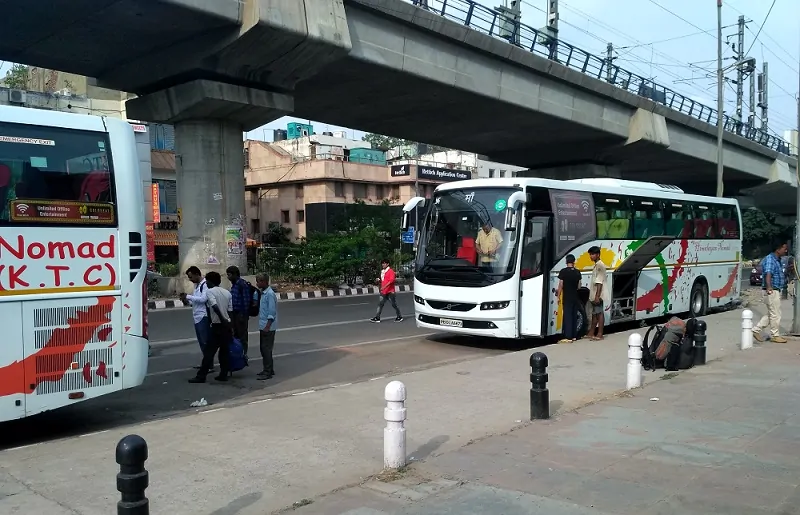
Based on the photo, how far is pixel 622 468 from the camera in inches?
223

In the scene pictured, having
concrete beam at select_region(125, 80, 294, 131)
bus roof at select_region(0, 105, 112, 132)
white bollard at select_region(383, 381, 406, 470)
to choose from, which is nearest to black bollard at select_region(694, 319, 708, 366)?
white bollard at select_region(383, 381, 406, 470)

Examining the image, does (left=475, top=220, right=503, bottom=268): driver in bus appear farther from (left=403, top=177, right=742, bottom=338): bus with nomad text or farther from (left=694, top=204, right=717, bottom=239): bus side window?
(left=694, top=204, right=717, bottom=239): bus side window

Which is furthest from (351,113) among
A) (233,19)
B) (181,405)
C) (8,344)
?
(8,344)

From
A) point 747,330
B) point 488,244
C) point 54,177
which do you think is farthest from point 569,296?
point 54,177

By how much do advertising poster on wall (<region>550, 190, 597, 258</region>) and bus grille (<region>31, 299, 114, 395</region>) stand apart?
888 cm

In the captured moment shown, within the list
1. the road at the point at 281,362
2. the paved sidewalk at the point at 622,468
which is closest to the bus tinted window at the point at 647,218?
the road at the point at 281,362

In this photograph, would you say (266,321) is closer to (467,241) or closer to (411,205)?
(467,241)

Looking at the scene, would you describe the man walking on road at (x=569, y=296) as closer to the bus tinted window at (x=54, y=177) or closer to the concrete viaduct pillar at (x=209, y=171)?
the bus tinted window at (x=54, y=177)

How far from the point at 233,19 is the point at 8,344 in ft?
41.7

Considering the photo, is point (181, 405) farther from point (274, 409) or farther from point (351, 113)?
point (351, 113)

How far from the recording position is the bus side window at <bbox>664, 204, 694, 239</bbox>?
17.1 m

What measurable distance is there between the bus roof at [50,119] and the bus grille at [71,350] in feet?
6.05

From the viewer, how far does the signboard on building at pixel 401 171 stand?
5791cm

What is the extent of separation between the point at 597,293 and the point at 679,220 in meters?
5.20
